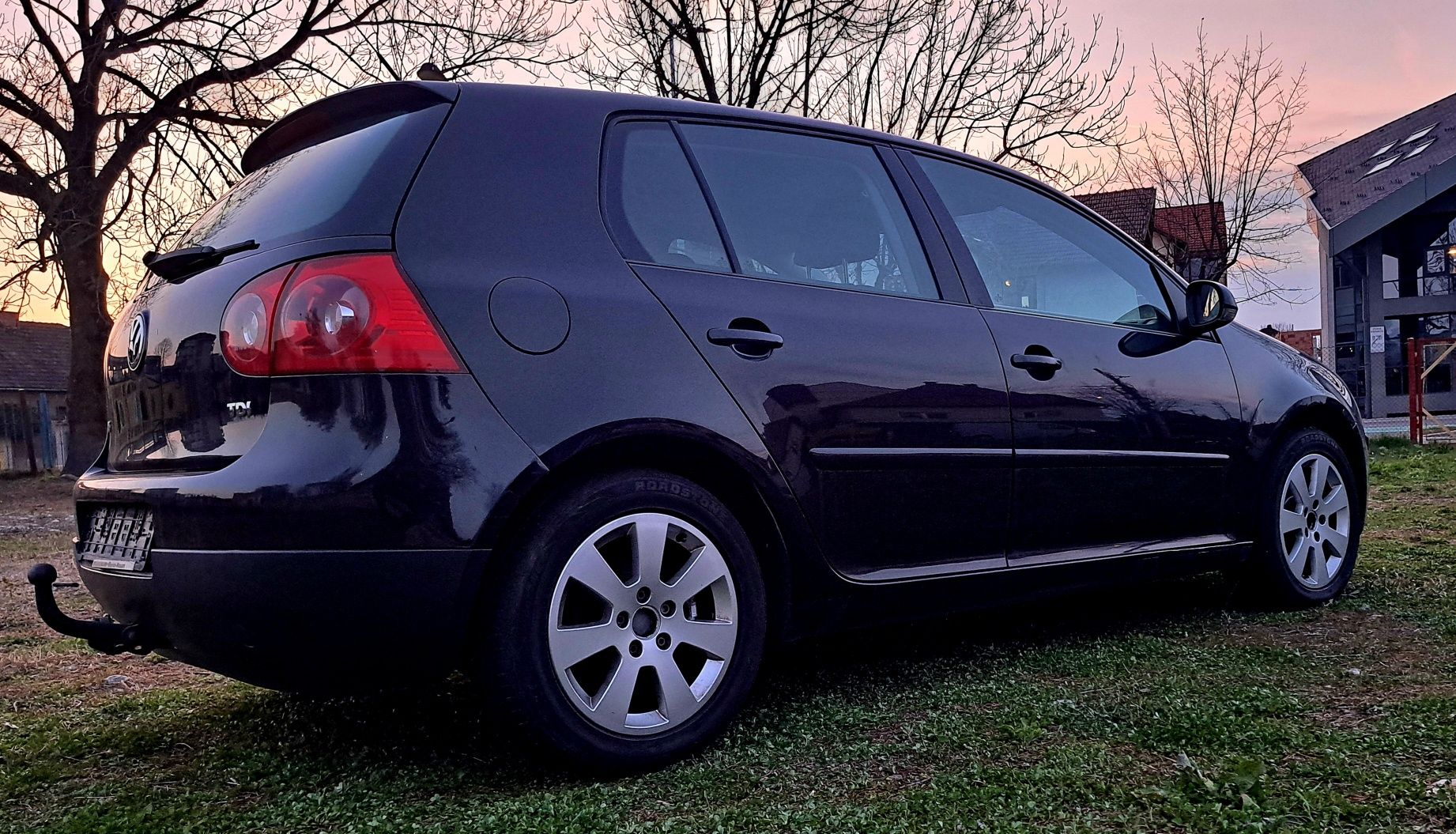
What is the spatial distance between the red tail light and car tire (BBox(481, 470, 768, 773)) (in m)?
0.44

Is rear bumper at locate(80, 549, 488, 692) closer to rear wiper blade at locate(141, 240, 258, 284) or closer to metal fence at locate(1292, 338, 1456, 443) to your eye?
rear wiper blade at locate(141, 240, 258, 284)

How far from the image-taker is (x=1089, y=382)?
3514 millimetres

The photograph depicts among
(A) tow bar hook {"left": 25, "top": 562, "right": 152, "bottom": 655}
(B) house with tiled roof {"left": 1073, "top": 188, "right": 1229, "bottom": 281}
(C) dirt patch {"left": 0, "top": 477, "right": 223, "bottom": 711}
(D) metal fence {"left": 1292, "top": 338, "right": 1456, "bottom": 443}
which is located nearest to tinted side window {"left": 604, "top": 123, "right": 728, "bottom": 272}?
(A) tow bar hook {"left": 25, "top": 562, "right": 152, "bottom": 655}

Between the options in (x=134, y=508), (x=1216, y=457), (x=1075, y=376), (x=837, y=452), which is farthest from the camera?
(x=1216, y=457)

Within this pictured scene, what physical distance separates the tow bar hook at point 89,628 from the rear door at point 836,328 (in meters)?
1.36

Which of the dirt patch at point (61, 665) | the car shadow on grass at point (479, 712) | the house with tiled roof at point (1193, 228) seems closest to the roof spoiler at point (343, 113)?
the car shadow on grass at point (479, 712)

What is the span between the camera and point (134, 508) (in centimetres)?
248

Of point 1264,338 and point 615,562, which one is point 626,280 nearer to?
point 615,562

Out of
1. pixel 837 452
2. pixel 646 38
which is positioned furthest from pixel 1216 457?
pixel 646 38

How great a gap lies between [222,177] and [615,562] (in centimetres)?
1393

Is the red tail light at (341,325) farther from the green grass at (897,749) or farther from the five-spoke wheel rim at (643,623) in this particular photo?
the green grass at (897,749)

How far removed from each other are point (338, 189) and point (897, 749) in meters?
1.77

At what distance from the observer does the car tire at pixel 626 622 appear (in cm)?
234

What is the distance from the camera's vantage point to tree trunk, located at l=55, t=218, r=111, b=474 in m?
16.3
